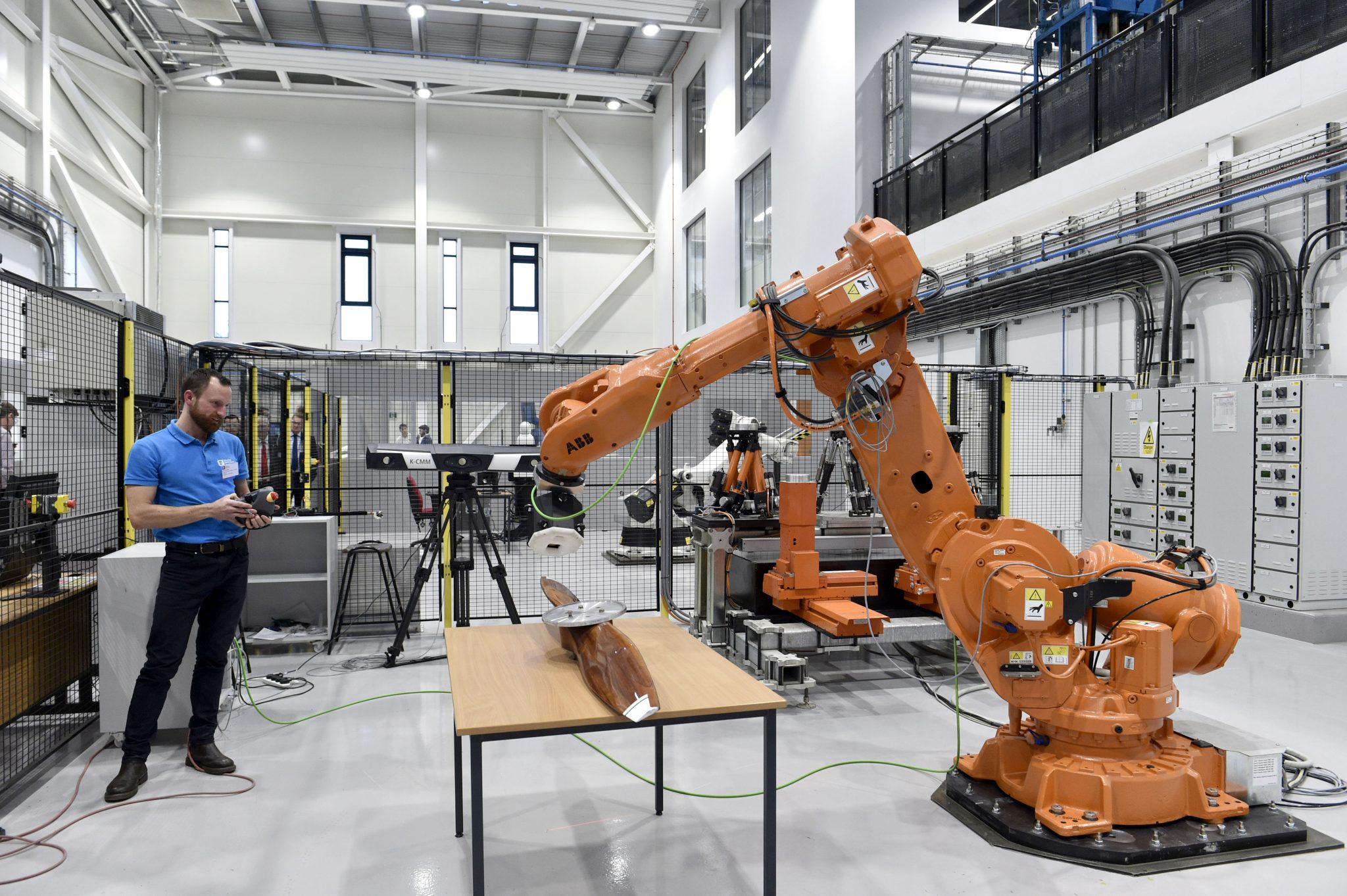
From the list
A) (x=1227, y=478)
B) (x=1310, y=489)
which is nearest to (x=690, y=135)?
(x=1227, y=478)

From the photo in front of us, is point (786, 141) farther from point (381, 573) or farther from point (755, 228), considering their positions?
point (381, 573)

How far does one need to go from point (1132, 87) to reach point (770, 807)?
7624mm

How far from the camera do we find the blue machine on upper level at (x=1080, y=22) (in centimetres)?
857

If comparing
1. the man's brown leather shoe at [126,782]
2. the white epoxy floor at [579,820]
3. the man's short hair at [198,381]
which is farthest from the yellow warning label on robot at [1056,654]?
the man's brown leather shoe at [126,782]

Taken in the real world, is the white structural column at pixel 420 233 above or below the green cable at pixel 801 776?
above

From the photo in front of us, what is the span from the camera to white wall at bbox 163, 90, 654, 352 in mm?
15211

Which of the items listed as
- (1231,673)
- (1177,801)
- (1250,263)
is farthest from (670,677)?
(1250,263)

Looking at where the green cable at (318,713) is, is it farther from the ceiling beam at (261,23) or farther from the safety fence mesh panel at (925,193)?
the ceiling beam at (261,23)

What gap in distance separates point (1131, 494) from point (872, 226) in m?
5.97

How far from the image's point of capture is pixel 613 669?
7.68 ft

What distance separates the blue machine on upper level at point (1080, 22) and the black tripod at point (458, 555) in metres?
7.49

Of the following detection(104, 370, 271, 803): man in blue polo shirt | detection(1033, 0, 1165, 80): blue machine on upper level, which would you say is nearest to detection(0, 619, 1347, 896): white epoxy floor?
detection(104, 370, 271, 803): man in blue polo shirt

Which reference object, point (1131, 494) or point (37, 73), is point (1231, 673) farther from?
point (37, 73)

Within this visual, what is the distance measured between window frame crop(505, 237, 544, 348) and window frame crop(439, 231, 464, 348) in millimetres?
871
